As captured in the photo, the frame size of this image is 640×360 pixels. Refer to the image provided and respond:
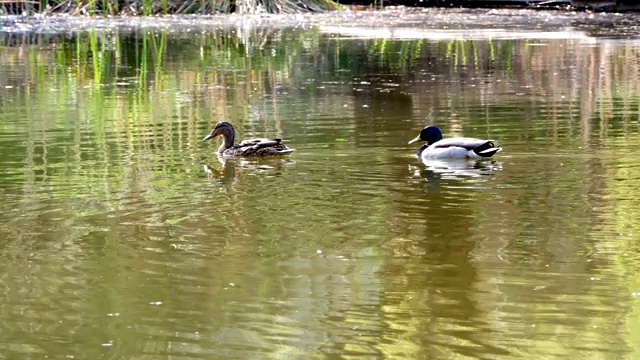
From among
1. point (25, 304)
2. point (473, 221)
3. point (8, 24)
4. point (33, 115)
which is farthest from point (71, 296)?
point (8, 24)

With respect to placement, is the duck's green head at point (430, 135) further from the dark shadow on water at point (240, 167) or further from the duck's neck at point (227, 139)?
the duck's neck at point (227, 139)

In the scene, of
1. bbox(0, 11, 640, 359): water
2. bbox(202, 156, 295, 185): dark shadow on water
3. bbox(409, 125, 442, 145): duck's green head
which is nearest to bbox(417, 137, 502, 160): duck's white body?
bbox(0, 11, 640, 359): water

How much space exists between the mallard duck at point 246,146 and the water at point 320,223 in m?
0.16

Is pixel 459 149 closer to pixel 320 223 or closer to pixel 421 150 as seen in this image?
pixel 421 150

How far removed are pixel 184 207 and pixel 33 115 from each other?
20.5ft

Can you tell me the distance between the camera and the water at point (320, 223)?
21.4 ft

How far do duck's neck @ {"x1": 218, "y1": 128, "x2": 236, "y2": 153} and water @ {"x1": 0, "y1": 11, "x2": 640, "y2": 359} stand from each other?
9.6 inches

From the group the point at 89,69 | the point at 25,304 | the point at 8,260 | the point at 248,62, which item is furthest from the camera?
the point at 248,62

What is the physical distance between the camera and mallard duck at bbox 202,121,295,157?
11.9m

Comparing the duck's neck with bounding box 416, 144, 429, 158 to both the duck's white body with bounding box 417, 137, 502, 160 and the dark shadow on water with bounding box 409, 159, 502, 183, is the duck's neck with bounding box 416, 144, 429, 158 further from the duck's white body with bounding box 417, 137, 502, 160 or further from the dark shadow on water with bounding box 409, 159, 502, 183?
the dark shadow on water with bounding box 409, 159, 502, 183

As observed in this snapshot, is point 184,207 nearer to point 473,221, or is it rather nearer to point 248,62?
point 473,221

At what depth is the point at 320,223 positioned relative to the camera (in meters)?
8.92

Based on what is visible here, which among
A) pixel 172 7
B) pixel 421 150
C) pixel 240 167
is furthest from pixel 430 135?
pixel 172 7

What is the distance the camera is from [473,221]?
29.5 feet
